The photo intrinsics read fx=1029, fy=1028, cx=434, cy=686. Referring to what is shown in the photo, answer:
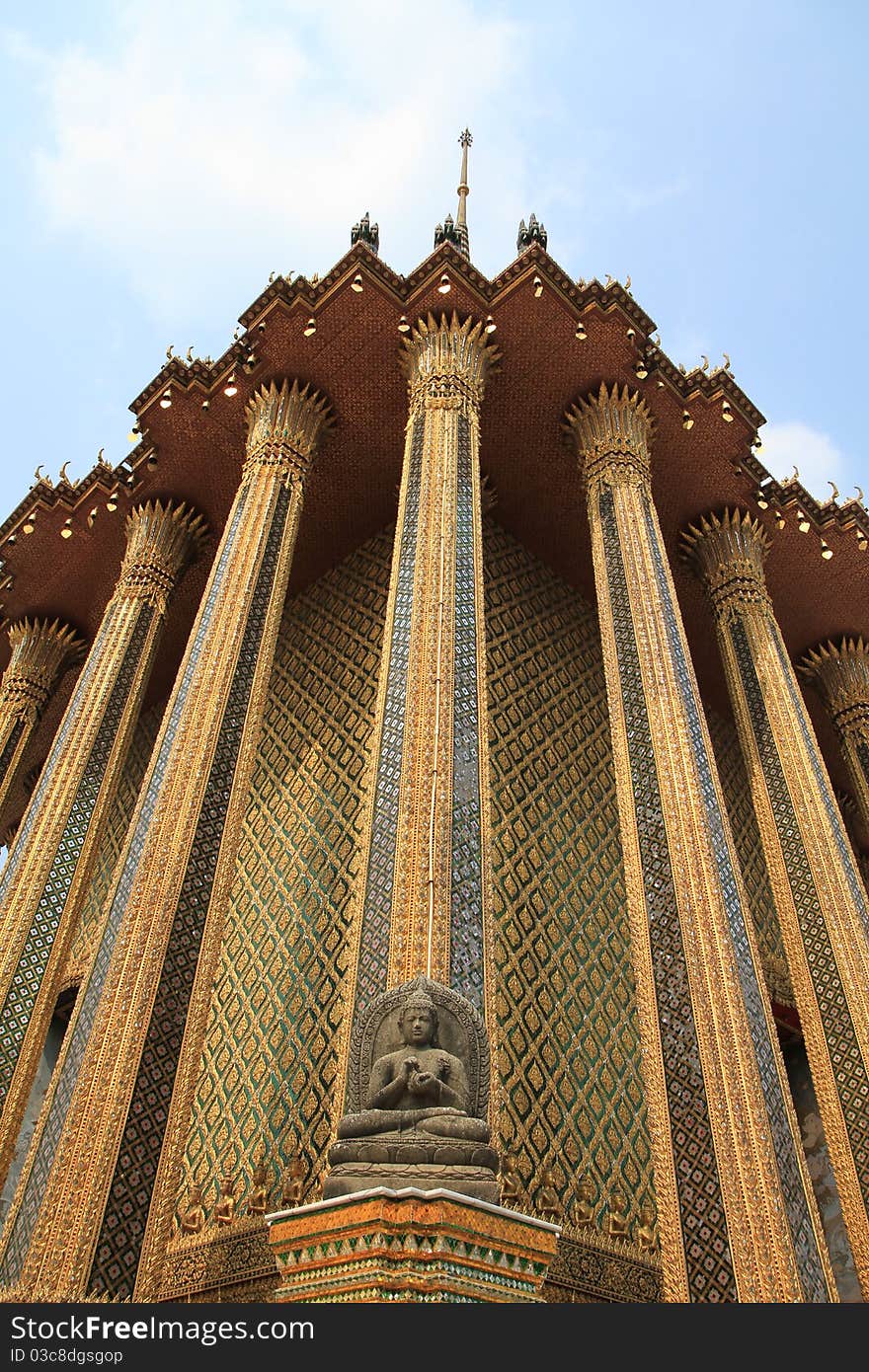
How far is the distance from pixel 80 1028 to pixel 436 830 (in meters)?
2.59

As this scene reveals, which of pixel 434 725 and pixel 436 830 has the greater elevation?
pixel 434 725

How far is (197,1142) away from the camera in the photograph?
7.69 meters

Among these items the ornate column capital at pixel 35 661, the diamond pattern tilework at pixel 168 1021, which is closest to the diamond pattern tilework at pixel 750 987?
the diamond pattern tilework at pixel 168 1021

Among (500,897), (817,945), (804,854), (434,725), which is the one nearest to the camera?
(434,725)

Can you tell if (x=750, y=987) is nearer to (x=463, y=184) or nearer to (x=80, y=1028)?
(x=80, y=1028)

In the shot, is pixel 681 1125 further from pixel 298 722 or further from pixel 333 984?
pixel 298 722

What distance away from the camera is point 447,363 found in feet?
30.3

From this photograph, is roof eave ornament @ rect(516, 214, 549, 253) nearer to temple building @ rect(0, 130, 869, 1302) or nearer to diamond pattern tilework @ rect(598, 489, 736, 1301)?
temple building @ rect(0, 130, 869, 1302)

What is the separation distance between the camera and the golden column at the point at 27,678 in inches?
460

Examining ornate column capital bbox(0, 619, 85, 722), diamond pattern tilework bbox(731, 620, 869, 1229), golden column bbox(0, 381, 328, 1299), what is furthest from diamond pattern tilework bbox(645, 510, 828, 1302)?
ornate column capital bbox(0, 619, 85, 722)

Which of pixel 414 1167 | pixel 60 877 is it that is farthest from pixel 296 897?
pixel 414 1167

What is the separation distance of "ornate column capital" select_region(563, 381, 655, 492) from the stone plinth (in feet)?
23.7

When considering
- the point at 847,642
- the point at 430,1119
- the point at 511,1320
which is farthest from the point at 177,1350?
the point at 847,642

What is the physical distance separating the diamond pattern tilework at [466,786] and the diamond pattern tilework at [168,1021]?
1.81 metres
